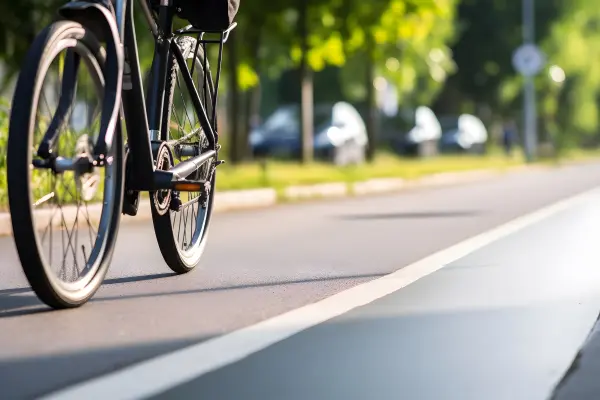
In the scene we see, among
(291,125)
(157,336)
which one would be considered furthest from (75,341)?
Result: (291,125)

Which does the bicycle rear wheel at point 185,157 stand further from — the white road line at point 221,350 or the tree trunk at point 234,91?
the tree trunk at point 234,91

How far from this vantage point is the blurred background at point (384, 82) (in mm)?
28188

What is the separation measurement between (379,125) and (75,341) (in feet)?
154

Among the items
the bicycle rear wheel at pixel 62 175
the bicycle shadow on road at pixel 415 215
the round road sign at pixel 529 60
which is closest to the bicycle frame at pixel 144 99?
the bicycle rear wheel at pixel 62 175

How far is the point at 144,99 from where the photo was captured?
7125mm

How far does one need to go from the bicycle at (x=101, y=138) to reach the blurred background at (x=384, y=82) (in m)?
6.33

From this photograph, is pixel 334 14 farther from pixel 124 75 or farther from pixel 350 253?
pixel 124 75

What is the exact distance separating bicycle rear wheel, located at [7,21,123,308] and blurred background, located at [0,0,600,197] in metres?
7.11

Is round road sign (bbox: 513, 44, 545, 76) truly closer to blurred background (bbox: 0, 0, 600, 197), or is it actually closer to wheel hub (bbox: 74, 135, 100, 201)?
blurred background (bbox: 0, 0, 600, 197)

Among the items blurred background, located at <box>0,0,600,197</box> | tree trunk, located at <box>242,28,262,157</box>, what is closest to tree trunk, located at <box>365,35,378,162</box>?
blurred background, located at <box>0,0,600,197</box>

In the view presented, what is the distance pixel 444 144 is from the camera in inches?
2088

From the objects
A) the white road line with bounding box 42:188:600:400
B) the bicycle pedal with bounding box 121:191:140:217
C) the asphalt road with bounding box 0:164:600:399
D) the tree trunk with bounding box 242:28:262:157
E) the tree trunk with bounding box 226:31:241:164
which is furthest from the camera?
the tree trunk with bounding box 242:28:262:157

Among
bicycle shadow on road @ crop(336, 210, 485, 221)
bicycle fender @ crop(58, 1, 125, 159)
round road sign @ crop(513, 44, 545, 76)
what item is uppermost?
round road sign @ crop(513, 44, 545, 76)

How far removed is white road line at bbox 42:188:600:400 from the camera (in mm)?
5008
